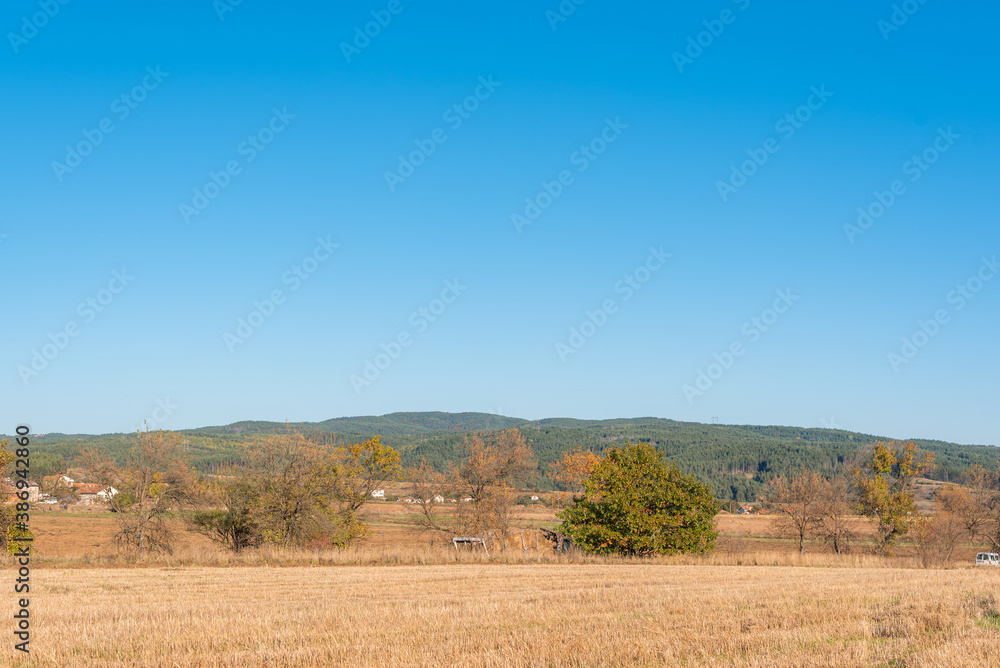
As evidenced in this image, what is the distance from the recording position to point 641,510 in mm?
39844

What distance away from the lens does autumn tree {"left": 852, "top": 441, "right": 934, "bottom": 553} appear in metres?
68.2

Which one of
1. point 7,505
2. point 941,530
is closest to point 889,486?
point 941,530

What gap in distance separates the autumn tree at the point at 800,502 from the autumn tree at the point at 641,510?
98.7 feet

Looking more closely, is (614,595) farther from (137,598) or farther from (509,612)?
(137,598)

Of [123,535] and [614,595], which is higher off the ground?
[614,595]

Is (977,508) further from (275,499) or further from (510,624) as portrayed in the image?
(510,624)

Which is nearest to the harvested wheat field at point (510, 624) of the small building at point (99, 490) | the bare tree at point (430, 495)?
the small building at point (99, 490)

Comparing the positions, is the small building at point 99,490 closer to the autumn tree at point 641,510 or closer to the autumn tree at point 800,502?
Answer: the autumn tree at point 641,510

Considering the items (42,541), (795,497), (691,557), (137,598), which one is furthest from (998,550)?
(42,541)

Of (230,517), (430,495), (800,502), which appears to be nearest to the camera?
(230,517)

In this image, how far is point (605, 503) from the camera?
1572 inches

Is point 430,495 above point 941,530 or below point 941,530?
above

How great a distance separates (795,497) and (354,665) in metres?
65.2

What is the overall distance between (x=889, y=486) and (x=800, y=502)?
1153 centimetres
